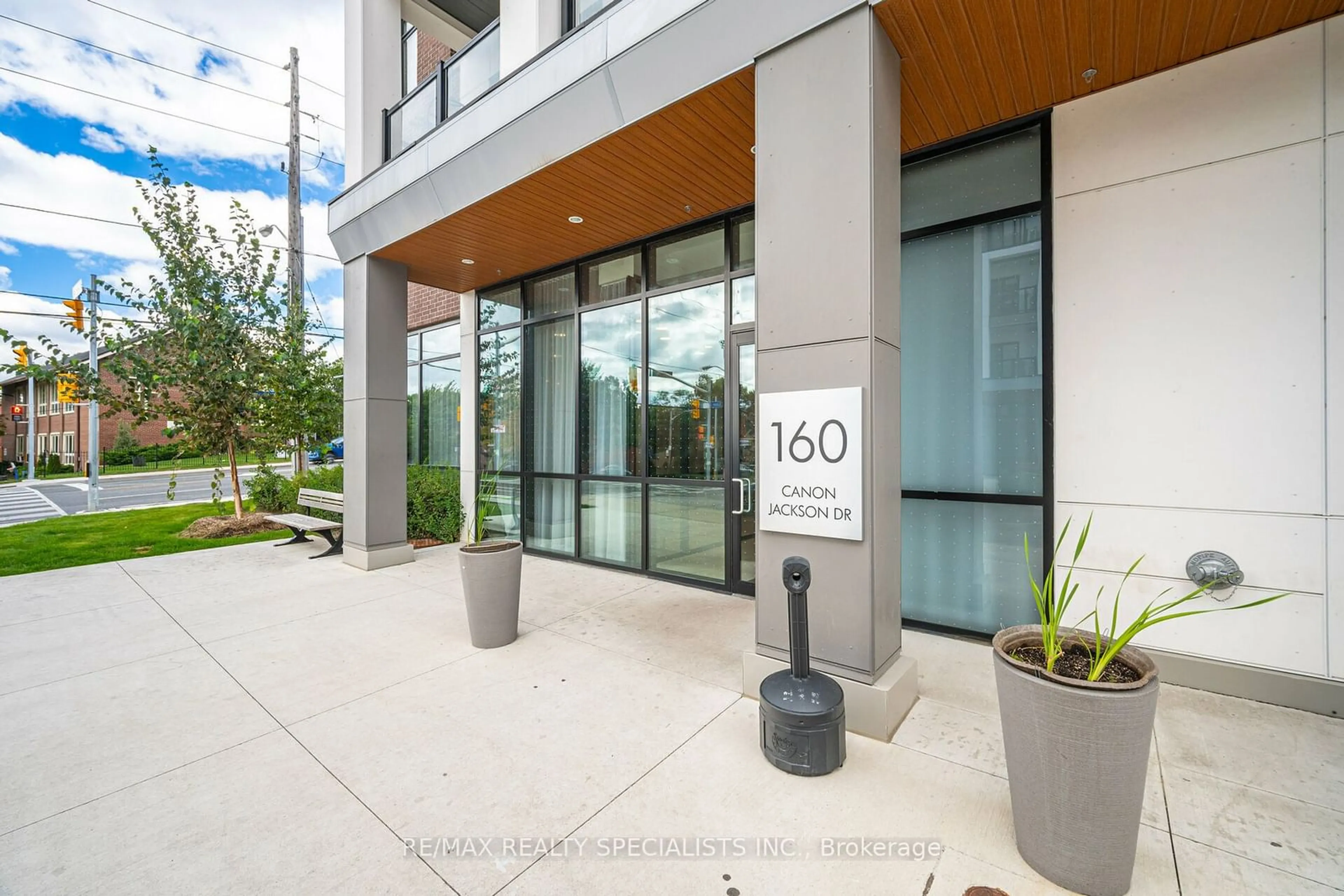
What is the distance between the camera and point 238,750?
2732 mm

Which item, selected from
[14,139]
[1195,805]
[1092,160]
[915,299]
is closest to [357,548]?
[915,299]

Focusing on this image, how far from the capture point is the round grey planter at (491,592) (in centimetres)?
394

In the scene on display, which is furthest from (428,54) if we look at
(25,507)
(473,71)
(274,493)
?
(25,507)

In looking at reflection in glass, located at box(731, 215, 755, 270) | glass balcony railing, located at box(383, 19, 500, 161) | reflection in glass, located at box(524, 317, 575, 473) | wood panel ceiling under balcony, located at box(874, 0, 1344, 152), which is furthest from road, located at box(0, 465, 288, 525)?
wood panel ceiling under balcony, located at box(874, 0, 1344, 152)

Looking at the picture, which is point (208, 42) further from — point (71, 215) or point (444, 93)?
point (444, 93)

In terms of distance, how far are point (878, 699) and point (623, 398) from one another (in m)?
4.40

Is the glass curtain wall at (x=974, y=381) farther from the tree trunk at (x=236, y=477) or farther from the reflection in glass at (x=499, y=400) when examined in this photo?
the tree trunk at (x=236, y=477)

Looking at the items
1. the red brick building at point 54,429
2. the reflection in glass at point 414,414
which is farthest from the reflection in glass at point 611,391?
the red brick building at point 54,429

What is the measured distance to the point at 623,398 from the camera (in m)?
6.38

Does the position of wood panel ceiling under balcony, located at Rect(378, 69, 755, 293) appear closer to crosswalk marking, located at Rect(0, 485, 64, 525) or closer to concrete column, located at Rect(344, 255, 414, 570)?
concrete column, located at Rect(344, 255, 414, 570)

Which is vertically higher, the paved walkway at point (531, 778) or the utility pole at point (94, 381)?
the utility pole at point (94, 381)

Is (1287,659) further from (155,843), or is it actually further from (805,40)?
(155,843)

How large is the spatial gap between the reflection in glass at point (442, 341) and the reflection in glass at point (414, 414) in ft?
1.59

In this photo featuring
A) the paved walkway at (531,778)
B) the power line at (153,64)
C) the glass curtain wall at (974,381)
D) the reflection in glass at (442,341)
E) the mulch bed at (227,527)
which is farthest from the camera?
the power line at (153,64)
